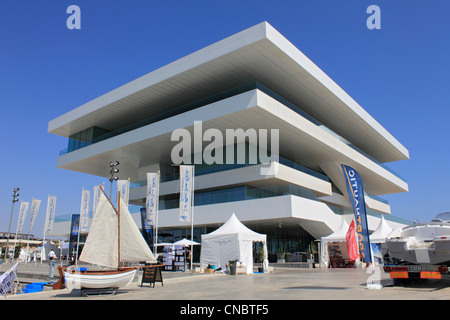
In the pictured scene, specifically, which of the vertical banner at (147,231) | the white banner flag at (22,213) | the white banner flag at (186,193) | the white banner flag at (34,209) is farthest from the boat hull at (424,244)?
the white banner flag at (22,213)

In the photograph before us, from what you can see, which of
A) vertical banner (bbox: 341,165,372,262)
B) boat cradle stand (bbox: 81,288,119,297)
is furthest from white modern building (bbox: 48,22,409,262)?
boat cradle stand (bbox: 81,288,119,297)

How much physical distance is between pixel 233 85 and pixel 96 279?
75.6 ft

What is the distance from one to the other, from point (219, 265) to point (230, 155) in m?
12.5

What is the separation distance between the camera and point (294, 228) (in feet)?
122

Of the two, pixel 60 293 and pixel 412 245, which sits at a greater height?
pixel 412 245

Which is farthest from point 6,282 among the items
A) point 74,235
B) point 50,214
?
point 50,214

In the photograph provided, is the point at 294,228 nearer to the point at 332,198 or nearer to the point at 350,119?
the point at 332,198

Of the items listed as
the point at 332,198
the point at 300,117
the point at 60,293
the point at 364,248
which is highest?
the point at 300,117

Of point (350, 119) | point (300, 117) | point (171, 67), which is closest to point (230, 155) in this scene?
point (300, 117)

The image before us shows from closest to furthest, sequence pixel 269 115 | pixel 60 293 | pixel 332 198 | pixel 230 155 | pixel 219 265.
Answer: pixel 60 293 → pixel 219 265 → pixel 269 115 → pixel 230 155 → pixel 332 198

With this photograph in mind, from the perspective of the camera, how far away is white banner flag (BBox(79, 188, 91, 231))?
109ft

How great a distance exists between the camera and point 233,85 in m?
31.6

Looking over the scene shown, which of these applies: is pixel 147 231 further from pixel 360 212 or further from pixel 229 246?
pixel 360 212

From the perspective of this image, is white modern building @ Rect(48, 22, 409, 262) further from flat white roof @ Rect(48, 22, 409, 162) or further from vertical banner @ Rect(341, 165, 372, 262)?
vertical banner @ Rect(341, 165, 372, 262)
